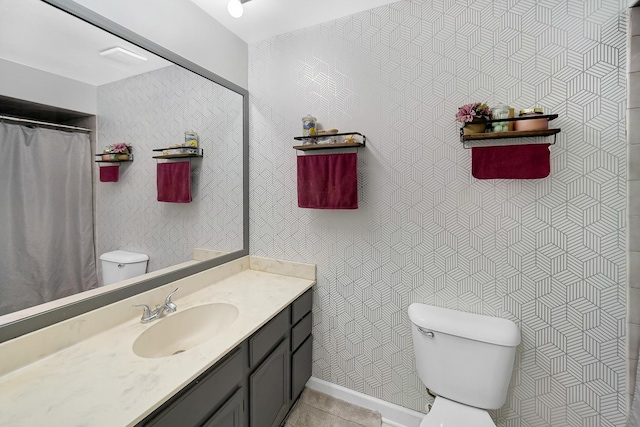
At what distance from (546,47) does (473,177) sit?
0.68 m

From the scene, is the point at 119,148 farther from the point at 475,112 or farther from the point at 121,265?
the point at 475,112

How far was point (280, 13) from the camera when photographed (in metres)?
1.57

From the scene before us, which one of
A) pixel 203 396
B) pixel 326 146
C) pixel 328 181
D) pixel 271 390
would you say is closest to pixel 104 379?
pixel 203 396

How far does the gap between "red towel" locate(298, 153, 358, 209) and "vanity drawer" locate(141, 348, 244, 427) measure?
880 millimetres

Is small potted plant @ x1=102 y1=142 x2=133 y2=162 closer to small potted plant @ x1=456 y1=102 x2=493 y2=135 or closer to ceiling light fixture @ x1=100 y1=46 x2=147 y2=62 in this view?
ceiling light fixture @ x1=100 y1=46 x2=147 y2=62

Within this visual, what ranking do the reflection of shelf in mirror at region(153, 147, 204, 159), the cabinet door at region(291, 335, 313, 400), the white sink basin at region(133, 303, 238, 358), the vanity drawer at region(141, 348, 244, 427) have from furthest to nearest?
1. the cabinet door at region(291, 335, 313, 400)
2. the reflection of shelf in mirror at region(153, 147, 204, 159)
3. the white sink basin at region(133, 303, 238, 358)
4. the vanity drawer at region(141, 348, 244, 427)

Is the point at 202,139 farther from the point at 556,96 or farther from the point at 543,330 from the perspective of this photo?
the point at 543,330

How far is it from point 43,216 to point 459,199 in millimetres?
1855

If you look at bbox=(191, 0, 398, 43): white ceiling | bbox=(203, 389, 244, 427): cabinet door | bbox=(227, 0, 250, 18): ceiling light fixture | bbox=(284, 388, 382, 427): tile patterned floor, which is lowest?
bbox=(284, 388, 382, 427): tile patterned floor

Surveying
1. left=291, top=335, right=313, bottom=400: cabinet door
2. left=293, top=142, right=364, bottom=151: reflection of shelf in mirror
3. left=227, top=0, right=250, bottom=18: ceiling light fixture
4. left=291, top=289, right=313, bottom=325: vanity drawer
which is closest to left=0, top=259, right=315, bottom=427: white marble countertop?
left=291, top=289, right=313, bottom=325: vanity drawer

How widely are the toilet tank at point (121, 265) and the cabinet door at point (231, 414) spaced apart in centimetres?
75

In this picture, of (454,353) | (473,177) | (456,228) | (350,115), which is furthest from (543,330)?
(350,115)

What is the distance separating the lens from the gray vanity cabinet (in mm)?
865

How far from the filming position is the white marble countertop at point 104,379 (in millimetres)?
696
